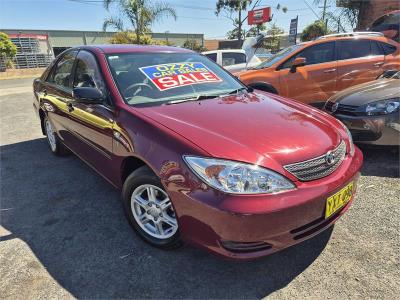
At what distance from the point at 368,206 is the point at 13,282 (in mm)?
3041

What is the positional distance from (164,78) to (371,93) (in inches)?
106

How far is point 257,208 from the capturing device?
6.52 feet

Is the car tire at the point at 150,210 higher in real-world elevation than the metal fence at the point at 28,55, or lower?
lower

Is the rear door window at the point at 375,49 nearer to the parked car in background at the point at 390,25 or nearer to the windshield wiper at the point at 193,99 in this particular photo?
the parked car in background at the point at 390,25

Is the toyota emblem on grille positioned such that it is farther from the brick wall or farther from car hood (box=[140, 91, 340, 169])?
the brick wall

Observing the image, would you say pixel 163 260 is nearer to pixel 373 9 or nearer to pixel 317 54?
pixel 317 54

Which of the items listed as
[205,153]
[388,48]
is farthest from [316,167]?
[388,48]

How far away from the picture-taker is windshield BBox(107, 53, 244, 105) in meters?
3.03

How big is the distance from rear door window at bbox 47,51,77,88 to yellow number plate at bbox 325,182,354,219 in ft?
10.1

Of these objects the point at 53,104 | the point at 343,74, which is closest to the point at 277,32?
the point at 343,74

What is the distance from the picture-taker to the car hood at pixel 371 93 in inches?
160

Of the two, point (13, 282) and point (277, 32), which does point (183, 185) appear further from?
point (277, 32)

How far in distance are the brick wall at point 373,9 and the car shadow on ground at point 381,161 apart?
1245cm

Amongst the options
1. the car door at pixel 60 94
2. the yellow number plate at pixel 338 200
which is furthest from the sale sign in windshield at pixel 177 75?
the yellow number plate at pixel 338 200
